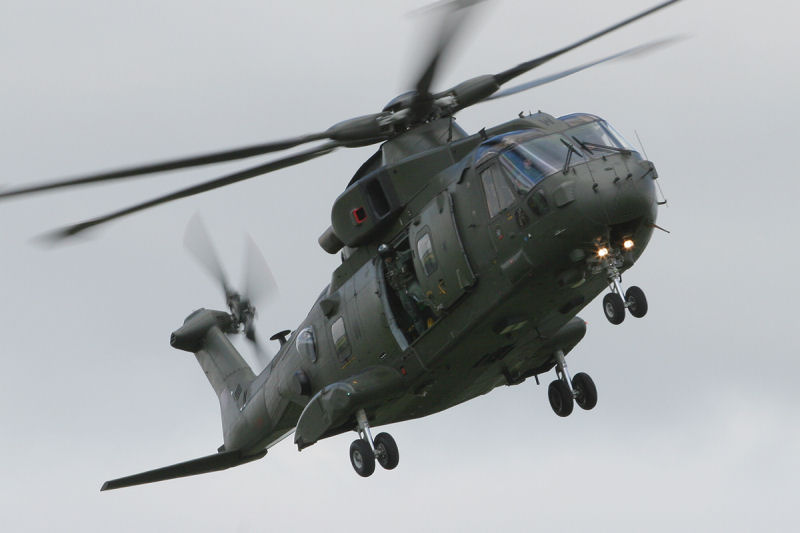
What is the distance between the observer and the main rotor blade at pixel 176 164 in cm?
1625

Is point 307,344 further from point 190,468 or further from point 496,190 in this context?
point 496,190

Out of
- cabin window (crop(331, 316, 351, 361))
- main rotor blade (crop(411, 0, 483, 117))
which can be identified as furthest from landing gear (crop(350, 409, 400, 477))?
main rotor blade (crop(411, 0, 483, 117))

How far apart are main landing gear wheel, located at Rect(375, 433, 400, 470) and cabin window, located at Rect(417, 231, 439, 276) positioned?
3.02 meters

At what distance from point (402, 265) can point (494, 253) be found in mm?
2193

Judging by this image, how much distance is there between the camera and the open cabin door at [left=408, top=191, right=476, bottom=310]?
19438mm

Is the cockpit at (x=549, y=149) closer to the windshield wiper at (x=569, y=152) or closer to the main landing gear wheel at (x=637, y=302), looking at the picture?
the windshield wiper at (x=569, y=152)

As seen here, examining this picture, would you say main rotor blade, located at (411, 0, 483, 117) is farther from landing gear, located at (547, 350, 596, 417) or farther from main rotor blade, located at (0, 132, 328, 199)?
landing gear, located at (547, 350, 596, 417)

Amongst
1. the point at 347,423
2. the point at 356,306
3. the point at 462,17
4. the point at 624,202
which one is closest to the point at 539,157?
the point at 624,202

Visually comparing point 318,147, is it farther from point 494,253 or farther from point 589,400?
point 589,400

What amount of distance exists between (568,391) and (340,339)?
13.2 feet

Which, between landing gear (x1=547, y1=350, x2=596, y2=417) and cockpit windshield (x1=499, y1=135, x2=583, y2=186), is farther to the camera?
landing gear (x1=547, y1=350, x2=596, y2=417)

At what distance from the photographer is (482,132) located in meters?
20.5

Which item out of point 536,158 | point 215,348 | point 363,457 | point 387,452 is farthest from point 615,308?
point 215,348

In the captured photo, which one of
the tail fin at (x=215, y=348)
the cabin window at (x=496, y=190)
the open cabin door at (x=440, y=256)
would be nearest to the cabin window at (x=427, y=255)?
the open cabin door at (x=440, y=256)
